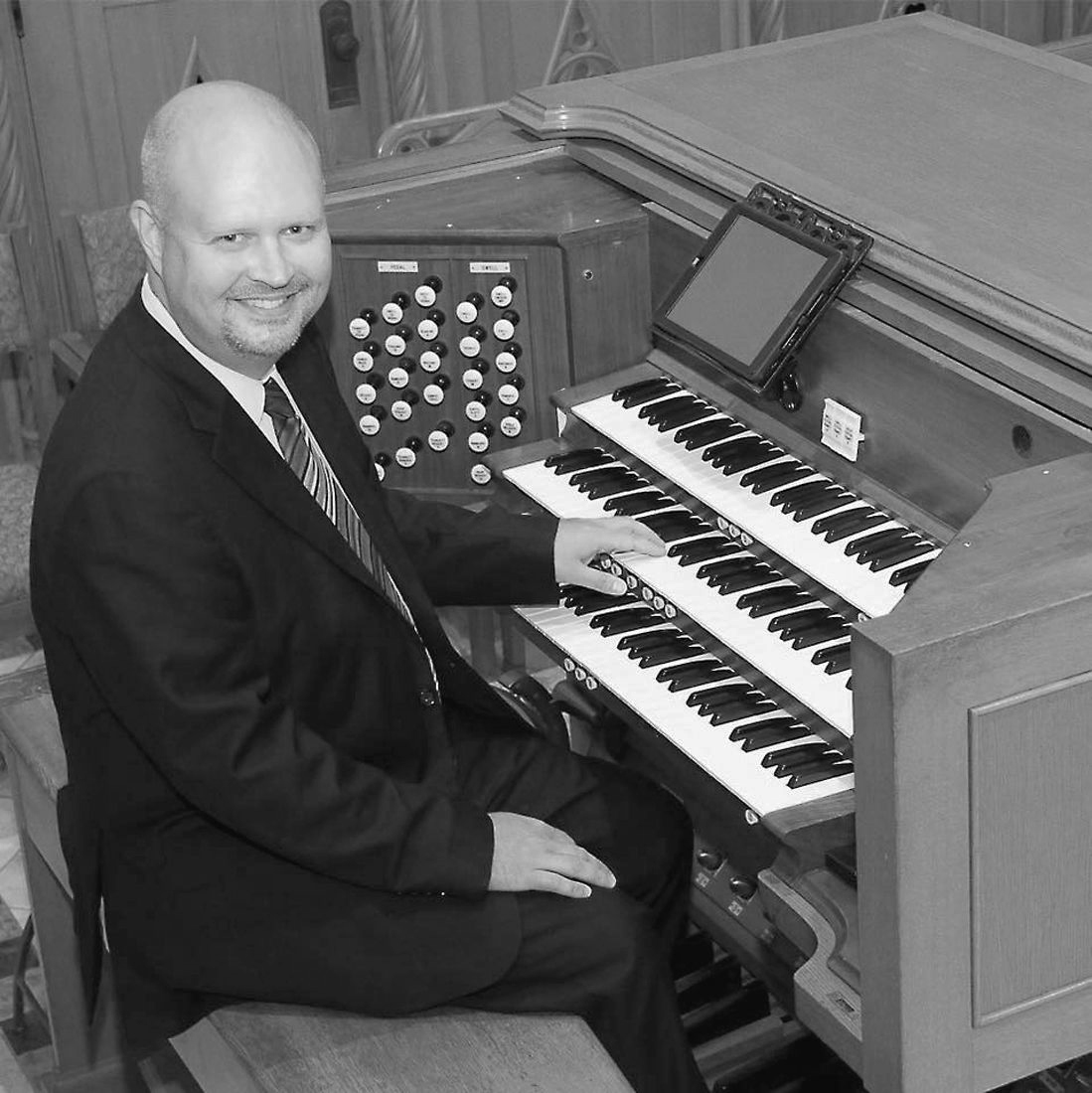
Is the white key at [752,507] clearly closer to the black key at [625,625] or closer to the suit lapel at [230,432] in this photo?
the black key at [625,625]

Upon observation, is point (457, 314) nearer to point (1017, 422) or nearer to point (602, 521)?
point (602, 521)

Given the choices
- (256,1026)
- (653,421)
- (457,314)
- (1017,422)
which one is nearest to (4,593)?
(457,314)

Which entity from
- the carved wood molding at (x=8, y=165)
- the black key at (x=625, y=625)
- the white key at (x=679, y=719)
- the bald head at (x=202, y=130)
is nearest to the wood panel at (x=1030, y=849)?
the white key at (x=679, y=719)

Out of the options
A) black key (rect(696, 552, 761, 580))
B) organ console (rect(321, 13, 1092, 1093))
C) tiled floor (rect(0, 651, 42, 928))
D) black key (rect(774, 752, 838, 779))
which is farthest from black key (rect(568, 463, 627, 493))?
tiled floor (rect(0, 651, 42, 928))

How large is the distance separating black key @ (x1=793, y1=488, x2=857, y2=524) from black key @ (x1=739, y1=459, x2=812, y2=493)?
0.26ft

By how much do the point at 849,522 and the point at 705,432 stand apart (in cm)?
38

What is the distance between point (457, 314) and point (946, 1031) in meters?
1.64

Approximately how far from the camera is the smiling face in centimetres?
248

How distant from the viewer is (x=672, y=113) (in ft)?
11.8

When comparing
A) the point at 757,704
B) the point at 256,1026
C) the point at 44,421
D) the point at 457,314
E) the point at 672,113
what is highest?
the point at 672,113

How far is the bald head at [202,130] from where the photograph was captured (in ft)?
8.11

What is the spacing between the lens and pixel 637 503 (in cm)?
324

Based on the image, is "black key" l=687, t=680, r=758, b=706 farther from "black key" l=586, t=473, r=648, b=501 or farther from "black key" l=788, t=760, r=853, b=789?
"black key" l=586, t=473, r=648, b=501

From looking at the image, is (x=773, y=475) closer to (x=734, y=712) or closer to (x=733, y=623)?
(x=733, y=623)
